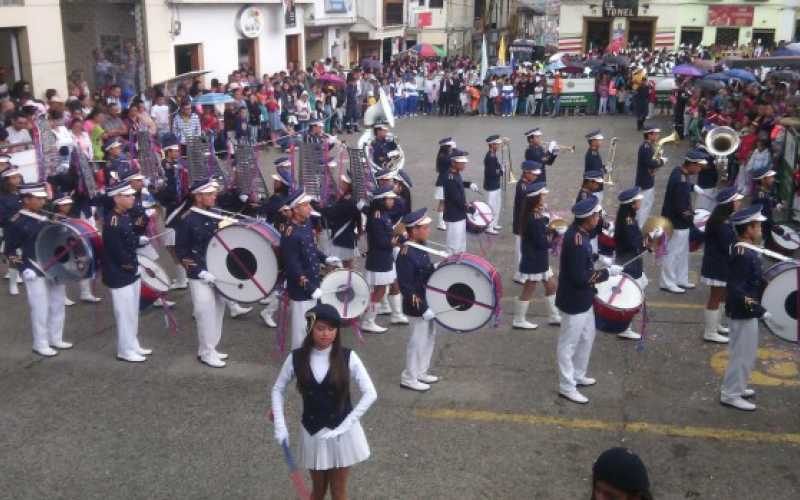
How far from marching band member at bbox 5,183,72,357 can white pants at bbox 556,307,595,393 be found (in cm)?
521

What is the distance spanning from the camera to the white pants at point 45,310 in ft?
28.4

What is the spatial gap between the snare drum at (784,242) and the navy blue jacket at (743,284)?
11.2 feet

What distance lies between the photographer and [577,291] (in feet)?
24.7

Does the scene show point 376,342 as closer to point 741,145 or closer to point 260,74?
point 741,145

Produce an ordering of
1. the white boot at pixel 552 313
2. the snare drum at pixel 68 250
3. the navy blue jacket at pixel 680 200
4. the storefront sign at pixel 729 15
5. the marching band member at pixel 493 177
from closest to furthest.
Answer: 1. the snare drum at pixel 68 250
2. the white boot at pixel 552 313
3. the navy blue jacket at pixel 680 200
4. the marching band member at pixel 493 177
5. the storefront sign at pixel 729 15

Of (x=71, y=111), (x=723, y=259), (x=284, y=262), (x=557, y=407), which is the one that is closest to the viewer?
(x=557, y=407)

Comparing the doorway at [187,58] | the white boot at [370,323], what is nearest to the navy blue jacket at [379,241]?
the white boot at [370,323]

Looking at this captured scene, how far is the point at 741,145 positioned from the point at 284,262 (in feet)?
34.9

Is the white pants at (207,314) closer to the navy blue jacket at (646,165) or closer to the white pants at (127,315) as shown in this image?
the white pants at (127,315)

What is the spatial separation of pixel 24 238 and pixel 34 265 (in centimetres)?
29

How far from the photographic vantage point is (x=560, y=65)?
31250 mm

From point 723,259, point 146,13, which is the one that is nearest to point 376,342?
point 723,259

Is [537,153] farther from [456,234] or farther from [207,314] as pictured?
[207,314]

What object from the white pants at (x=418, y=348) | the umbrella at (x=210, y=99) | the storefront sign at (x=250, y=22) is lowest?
A: the white pants at (x=418, y=348)
